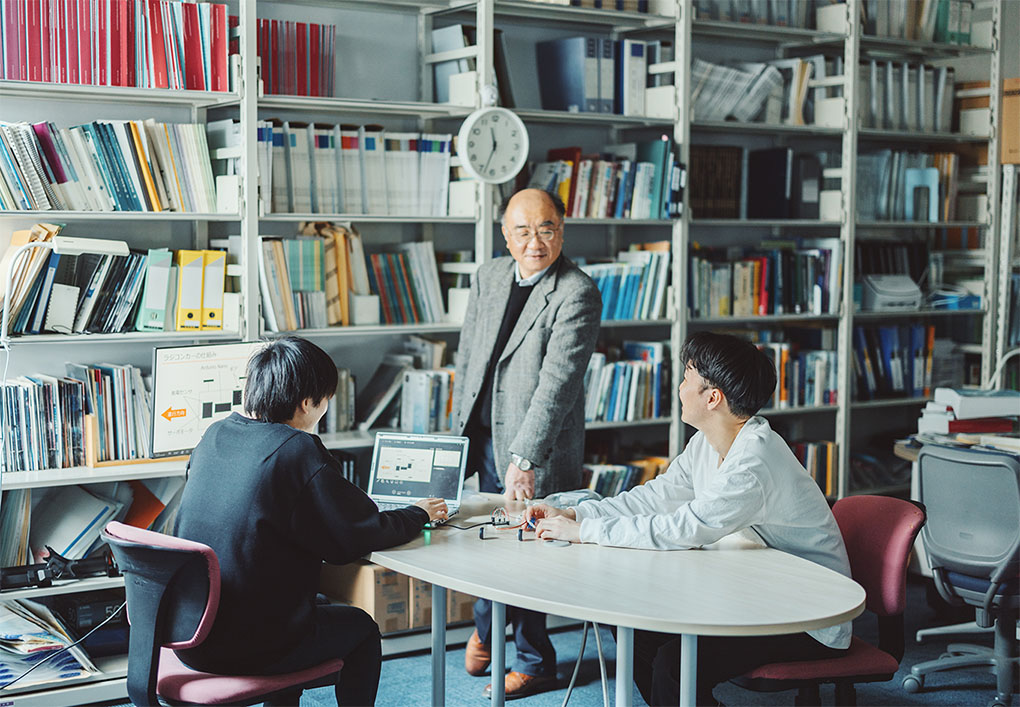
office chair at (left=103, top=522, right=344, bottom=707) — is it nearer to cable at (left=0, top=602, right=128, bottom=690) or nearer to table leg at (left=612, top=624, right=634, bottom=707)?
table leg at (left=612, top=624, right=634, bottom=707)

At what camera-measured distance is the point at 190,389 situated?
12.1 ft

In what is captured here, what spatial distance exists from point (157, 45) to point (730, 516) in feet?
8.12

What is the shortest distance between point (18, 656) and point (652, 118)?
10.3 ft

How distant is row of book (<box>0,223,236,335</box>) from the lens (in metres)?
3.57

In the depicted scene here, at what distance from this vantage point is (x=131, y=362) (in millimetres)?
4055

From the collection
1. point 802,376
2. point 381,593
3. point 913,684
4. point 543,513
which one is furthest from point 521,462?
point 802,376

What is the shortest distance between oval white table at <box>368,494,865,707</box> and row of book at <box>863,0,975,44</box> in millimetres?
3665

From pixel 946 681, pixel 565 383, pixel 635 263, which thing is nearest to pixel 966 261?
pixel 635 263

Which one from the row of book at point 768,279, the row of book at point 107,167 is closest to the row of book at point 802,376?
the row of book at point 768,279

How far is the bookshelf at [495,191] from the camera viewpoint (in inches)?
150

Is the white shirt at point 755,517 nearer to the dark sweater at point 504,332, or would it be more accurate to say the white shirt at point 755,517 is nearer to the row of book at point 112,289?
the dark sweater at point 504,332

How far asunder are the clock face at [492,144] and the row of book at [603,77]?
484mm

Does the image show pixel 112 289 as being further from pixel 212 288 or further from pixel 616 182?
pixel 616 182

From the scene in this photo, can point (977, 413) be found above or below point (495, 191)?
below
